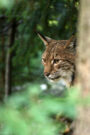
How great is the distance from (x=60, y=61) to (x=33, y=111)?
341cm

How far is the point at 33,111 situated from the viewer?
1.70 metres

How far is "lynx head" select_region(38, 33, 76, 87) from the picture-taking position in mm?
4918

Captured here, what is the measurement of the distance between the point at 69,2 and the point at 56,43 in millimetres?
549

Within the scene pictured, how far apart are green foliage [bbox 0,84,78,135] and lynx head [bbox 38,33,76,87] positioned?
10.2ft

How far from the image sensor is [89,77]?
2102 mm

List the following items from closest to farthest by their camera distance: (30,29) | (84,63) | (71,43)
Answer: (84,63) → (71,43) → (30,29)

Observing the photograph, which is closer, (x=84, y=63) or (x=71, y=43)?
(x=84, y=63)

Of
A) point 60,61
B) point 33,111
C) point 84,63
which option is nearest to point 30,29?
point 60,61

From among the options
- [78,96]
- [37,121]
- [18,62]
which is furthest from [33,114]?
[18,62]

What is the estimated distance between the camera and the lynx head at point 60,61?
16.1 feet

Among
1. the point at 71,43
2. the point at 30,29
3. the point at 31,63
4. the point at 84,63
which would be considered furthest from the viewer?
the point at 31,63

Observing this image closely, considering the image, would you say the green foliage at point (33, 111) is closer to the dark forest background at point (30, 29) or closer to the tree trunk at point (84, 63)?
the tree trunk at point (84, 63)

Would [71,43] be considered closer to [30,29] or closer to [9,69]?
[30,29]

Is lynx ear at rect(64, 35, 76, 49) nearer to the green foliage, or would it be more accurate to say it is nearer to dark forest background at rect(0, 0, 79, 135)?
dark forest background at rect(0, 0, 79, 135)
